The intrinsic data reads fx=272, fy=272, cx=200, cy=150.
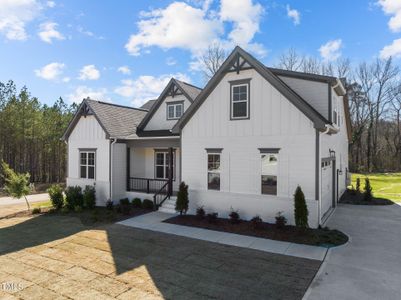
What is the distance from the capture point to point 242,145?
500 inches

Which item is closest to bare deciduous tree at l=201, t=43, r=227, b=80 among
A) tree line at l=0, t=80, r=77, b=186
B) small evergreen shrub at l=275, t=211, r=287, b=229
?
tree line at l=0, t=80, r=77, b=186

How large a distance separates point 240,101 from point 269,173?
3.62 m

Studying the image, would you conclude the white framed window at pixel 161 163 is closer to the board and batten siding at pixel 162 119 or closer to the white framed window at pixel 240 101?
the board and batten siding at pixel 162 119

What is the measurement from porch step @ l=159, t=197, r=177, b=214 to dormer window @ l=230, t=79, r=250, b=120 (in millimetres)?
5893

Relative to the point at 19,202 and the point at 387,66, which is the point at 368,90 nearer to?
the point at 387,66

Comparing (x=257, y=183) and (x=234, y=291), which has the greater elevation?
(x=257, y=183)

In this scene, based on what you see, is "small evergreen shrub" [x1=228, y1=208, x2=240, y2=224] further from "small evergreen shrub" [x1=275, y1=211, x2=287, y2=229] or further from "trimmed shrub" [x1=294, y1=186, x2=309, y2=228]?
"trimmed shrub" [x1=294, y1=186, x2=309, y2=228]

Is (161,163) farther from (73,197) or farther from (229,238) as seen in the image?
(229,238)

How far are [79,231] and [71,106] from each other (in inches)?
1084

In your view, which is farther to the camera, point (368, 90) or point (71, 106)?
point (368, 90)

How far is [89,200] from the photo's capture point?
53.0ft

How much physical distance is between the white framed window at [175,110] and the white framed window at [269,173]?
738cm

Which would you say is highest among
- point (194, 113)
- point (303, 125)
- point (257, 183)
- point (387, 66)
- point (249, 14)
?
point (387, 66)

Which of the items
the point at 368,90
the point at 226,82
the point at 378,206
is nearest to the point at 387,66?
the point at 368,90
